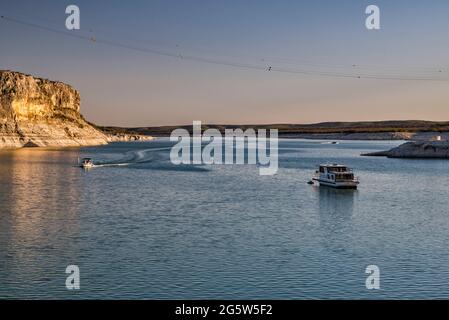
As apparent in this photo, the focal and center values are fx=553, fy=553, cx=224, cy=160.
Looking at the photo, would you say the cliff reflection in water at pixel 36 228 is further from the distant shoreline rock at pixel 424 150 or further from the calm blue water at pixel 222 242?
the distant shoreline rock at pixel 424 150

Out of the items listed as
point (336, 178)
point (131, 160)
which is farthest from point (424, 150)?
point (336, 178)

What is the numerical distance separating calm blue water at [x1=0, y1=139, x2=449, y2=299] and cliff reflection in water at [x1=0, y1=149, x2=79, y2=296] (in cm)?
8

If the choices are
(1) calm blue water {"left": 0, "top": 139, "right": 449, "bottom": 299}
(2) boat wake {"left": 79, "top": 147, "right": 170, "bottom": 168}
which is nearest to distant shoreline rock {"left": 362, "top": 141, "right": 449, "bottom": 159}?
(2) boat wake {"left": 79, "top": 147, "right": 170, "bottom": 168}

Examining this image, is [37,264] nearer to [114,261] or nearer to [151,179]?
[114,261]

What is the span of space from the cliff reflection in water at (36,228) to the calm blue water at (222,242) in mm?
79

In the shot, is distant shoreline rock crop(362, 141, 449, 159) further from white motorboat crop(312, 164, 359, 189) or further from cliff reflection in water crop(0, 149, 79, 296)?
cliff reflection in water crop(0, 149, 79, 296)

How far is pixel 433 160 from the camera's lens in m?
121

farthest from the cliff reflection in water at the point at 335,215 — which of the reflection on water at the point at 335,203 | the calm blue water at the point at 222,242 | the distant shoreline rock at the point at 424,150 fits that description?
the distant shoreline rock at the point at 424,150

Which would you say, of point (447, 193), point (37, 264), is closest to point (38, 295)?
point (37, 264)

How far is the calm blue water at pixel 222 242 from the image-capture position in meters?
22.4

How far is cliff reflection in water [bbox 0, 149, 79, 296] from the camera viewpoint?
2438cm

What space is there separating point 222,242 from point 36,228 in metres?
12.3

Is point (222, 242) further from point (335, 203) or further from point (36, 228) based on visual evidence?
point (335, 203)

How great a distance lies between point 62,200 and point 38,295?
3038 cm
